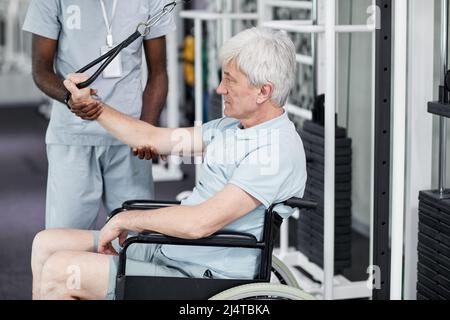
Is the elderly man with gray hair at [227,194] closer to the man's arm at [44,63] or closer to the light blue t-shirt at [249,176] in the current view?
the light blue t-shirt at [249,176]

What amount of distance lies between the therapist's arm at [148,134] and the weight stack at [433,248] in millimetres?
766

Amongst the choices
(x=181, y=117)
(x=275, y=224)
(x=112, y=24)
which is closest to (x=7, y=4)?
(x=181, y=117)

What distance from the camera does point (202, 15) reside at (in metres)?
4.75

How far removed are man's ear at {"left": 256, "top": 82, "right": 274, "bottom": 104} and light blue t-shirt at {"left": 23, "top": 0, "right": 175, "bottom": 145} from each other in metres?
0.60

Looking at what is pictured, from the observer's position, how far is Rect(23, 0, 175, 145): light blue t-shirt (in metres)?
2.61

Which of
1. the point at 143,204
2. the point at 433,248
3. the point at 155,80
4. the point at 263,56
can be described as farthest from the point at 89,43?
the point at 433,248

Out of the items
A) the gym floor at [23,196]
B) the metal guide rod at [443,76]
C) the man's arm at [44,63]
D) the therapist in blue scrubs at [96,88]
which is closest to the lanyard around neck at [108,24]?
the therapist in blue scrubs at [96,88]

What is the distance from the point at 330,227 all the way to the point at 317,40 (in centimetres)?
100

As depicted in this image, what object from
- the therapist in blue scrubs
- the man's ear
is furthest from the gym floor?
the man's ear

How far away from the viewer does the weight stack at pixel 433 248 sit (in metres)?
2.55

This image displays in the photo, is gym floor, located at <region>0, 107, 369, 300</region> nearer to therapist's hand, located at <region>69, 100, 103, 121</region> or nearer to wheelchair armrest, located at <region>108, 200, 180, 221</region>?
wheelchair armrest, located at <region>108, 200, 180, 221</region>

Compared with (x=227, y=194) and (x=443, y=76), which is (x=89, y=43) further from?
(x=443, y=76)

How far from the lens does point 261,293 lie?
213 cm

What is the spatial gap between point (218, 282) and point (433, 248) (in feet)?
2.65
